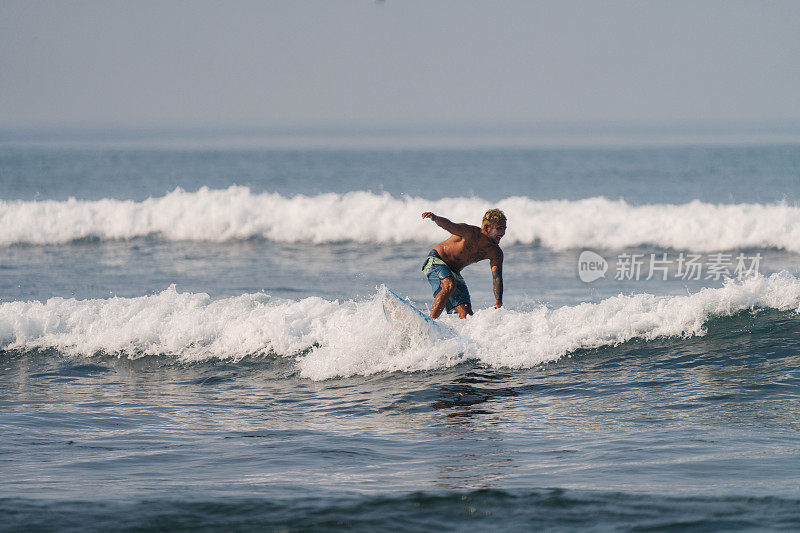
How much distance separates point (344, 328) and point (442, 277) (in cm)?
159

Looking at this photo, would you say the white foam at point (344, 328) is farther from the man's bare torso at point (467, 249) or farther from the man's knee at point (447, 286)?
the man's bare torso at point (467, 249)

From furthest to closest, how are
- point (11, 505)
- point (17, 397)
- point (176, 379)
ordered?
point (176, 379) < point (17, 397) < point (11, 505)

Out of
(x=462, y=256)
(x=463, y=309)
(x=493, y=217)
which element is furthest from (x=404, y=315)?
(x=493, y=217)

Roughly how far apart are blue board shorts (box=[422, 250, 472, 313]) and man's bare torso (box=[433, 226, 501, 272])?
87mm

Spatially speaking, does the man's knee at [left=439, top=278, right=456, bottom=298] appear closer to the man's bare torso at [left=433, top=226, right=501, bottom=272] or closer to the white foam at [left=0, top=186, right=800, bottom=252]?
the man's bare torso at [left=433, top=226, right=501, bottom=272]

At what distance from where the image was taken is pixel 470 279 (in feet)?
52.5

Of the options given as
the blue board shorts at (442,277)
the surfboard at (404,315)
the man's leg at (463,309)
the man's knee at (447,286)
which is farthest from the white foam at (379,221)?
the surfboard at (404,315)

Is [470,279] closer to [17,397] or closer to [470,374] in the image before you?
[470,374]

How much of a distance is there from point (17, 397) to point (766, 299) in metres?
8.76

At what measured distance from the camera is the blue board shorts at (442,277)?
9.92m

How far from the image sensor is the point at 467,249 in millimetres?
9906

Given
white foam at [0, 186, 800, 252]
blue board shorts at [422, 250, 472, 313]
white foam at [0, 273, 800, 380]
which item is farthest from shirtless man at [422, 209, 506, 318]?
white foam at [0, 186, 800, 252]

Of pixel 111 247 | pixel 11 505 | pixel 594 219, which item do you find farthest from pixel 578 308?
pixel 111 247

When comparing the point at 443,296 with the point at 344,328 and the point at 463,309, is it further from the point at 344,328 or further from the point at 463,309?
the point at 344,328
